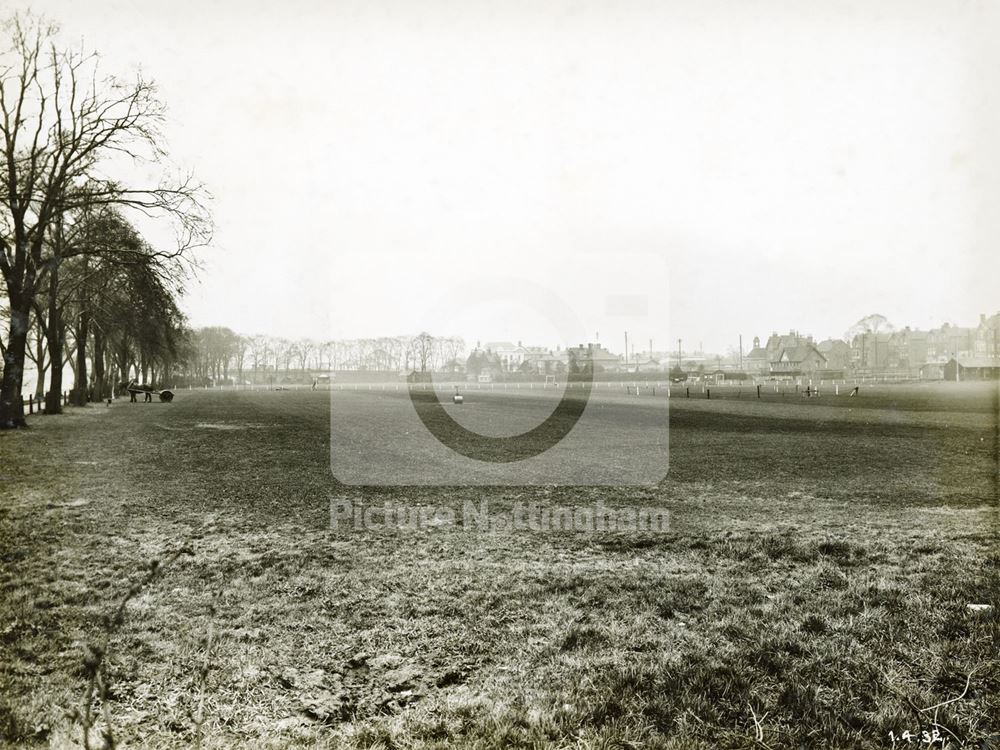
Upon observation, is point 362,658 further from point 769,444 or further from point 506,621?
point 769,444

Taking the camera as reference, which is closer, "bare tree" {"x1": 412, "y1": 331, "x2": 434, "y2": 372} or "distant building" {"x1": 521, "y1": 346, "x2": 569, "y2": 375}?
"distant building" {"x1": 521, "y1": 346, "x2": 569, "y2": 375}

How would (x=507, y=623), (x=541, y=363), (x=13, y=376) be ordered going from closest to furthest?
(x=507, y=623) → (x=13, y=376) → (x=541, y=363)

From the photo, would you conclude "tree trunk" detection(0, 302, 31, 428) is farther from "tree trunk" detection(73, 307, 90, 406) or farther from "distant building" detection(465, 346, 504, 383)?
"distant building" detection(465, 346, 504, 383)

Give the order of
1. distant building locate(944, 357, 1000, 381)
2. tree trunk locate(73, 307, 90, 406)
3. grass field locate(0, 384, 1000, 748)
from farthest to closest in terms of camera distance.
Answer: distant building locate(944, 357, 1000, 381)
tree trunk locate(73, 307, 90, 406)
grass field locate(0, 384, 1000, 748)

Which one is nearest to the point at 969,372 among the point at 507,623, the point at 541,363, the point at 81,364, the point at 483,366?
the point at 541,363

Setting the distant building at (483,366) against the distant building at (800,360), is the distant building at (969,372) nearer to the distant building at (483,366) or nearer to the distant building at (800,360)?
the distant building at (800,360)

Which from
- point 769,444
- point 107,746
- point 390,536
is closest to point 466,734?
point 107,746

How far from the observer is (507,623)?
4879mm

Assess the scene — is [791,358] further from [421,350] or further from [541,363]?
[421,350]

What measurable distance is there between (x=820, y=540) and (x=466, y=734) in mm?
5596

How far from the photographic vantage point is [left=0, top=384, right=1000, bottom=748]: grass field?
349 centimetres

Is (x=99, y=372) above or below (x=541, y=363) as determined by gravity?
below

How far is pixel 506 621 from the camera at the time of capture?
4922mm

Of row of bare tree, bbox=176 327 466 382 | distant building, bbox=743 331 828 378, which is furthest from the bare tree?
distant building, bbox=743 331 828 378
